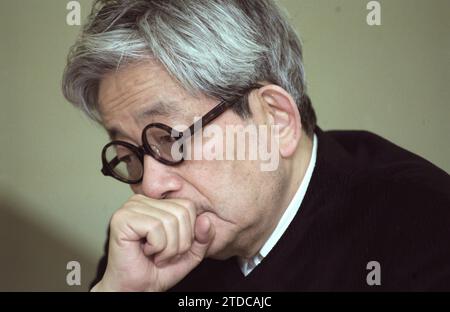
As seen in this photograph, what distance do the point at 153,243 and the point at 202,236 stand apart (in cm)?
13

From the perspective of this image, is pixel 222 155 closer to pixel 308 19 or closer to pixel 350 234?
pixel 350 234

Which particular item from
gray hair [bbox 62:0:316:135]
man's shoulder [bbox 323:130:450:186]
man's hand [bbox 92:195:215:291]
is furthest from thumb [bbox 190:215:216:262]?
man's shoulder [bbox 323:130:450:186]

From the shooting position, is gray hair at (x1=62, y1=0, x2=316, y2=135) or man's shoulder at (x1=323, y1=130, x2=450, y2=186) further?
man's shoulder at (x1=323, y1=130, x2=450, y2=186)

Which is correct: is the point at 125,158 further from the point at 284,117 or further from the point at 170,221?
the point at 284,117

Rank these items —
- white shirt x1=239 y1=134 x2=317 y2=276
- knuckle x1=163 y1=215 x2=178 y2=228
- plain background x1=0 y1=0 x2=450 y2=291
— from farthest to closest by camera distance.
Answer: plain background x1=0 y1=0 x2=450 y2=291
white shirt x1=239 y1=134 x2=317 y2=276
knuckle x1=163 y1=215 x2=178 y2=228

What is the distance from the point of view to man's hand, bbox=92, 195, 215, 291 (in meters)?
1.11

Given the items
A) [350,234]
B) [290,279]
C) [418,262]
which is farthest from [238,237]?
[418,262]

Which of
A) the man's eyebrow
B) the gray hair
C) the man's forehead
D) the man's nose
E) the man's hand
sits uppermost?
the gray hair

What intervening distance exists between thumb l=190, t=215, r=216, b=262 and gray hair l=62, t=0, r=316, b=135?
0.26 meters

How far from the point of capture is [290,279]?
1255mm

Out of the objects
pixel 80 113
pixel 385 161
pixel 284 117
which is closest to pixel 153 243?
pixel 284 117

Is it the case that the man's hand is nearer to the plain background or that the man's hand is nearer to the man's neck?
the man's neck

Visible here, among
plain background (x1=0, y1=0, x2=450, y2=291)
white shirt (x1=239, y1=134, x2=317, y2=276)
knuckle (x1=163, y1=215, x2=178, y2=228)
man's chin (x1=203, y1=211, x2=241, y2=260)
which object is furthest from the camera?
plain background (x1=0, y1=0, x2=450, y2=291)

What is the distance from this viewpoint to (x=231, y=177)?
121 centimetres
